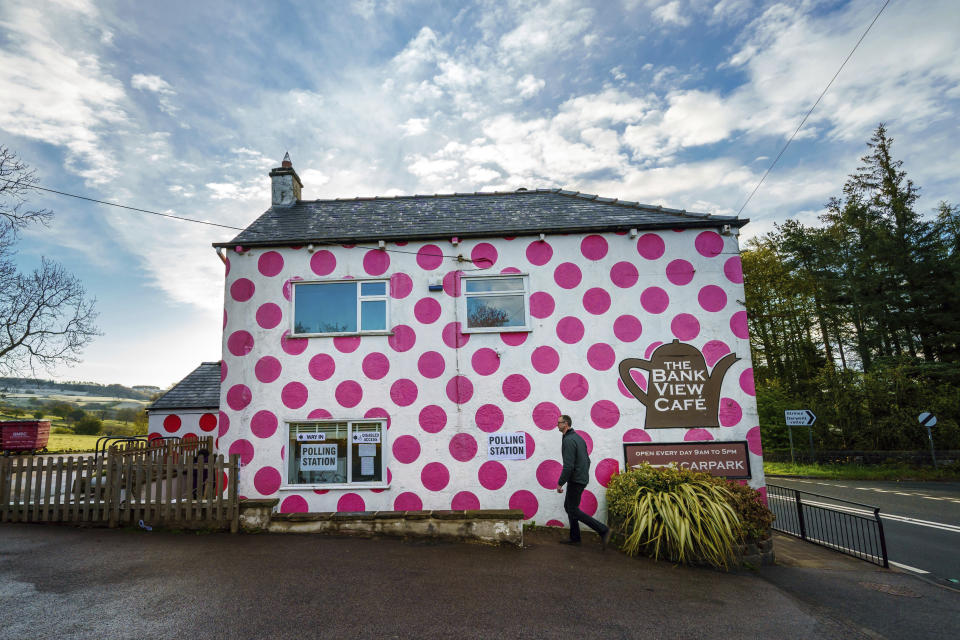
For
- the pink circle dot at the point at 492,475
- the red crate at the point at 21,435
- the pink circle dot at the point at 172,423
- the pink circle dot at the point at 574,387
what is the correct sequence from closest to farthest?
1. the pink circle dot at the point at 492,475
2. the pink circle dot at the point at 574,387
3. the pink circle dot at the point at 172,423
4. the red crate at the point at 21,435

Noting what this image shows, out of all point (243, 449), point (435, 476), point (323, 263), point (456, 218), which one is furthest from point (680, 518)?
point (323, 263)

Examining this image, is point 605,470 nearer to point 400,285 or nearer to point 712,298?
point 712,298

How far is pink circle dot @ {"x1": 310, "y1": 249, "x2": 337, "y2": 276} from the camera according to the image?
9.43 meters

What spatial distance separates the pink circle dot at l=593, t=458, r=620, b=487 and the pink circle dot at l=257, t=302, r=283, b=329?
268 inches

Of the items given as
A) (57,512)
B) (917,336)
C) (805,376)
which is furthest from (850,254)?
(57,512)

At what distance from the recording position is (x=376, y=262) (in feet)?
30.9

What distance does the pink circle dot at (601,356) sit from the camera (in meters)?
8.91

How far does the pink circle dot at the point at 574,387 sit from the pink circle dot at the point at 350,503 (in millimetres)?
4275

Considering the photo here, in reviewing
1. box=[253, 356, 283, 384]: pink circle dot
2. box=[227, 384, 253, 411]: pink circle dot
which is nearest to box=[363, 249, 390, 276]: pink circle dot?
box=[253, 356, 283, 384]: pink circle dot

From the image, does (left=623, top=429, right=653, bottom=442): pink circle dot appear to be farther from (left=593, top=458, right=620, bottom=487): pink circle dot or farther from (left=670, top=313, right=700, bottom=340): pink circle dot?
(left=670, top=313, right=700, bottom=340): pink circle dot

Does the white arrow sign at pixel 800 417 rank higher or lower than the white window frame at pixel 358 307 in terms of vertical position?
lower

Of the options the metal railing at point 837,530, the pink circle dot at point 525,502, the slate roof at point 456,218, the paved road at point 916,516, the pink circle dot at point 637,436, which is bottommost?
the paved road at point 916,516

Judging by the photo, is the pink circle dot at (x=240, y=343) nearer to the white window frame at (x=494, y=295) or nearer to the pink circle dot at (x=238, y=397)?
the pink circle dot at (x=238, y=397)

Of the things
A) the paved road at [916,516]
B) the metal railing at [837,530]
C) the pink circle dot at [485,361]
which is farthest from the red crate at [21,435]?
the paved road at [916,516]
